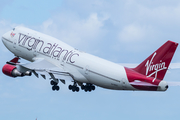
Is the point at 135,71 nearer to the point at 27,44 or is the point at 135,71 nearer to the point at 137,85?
the point at 137,85

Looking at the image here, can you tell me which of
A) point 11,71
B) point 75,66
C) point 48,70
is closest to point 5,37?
point 11,71

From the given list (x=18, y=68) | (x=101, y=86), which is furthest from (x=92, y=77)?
(x=18, y=68)

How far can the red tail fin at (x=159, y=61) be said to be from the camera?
53750mm

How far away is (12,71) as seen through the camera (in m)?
63.3

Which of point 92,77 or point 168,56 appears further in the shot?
point 92,77

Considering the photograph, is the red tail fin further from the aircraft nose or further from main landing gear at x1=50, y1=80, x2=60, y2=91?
the aircraft nose

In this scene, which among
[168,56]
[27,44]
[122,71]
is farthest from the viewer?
[27,44]

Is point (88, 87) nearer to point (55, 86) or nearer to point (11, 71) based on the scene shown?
point (55, 86)

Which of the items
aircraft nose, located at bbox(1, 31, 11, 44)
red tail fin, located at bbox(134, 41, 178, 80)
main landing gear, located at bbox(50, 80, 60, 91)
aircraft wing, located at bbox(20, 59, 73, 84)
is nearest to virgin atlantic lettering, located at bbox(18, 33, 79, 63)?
aircraft wing, located at bbox(20, 59, 73, 84)

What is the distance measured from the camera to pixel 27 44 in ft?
222

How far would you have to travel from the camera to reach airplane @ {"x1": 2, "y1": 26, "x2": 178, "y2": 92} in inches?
2159

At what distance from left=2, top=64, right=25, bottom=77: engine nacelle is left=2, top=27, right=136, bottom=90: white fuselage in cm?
435

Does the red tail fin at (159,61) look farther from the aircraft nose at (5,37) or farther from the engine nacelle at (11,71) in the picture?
the aircraft nose at (5,37)

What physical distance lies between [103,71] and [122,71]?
2502mm
